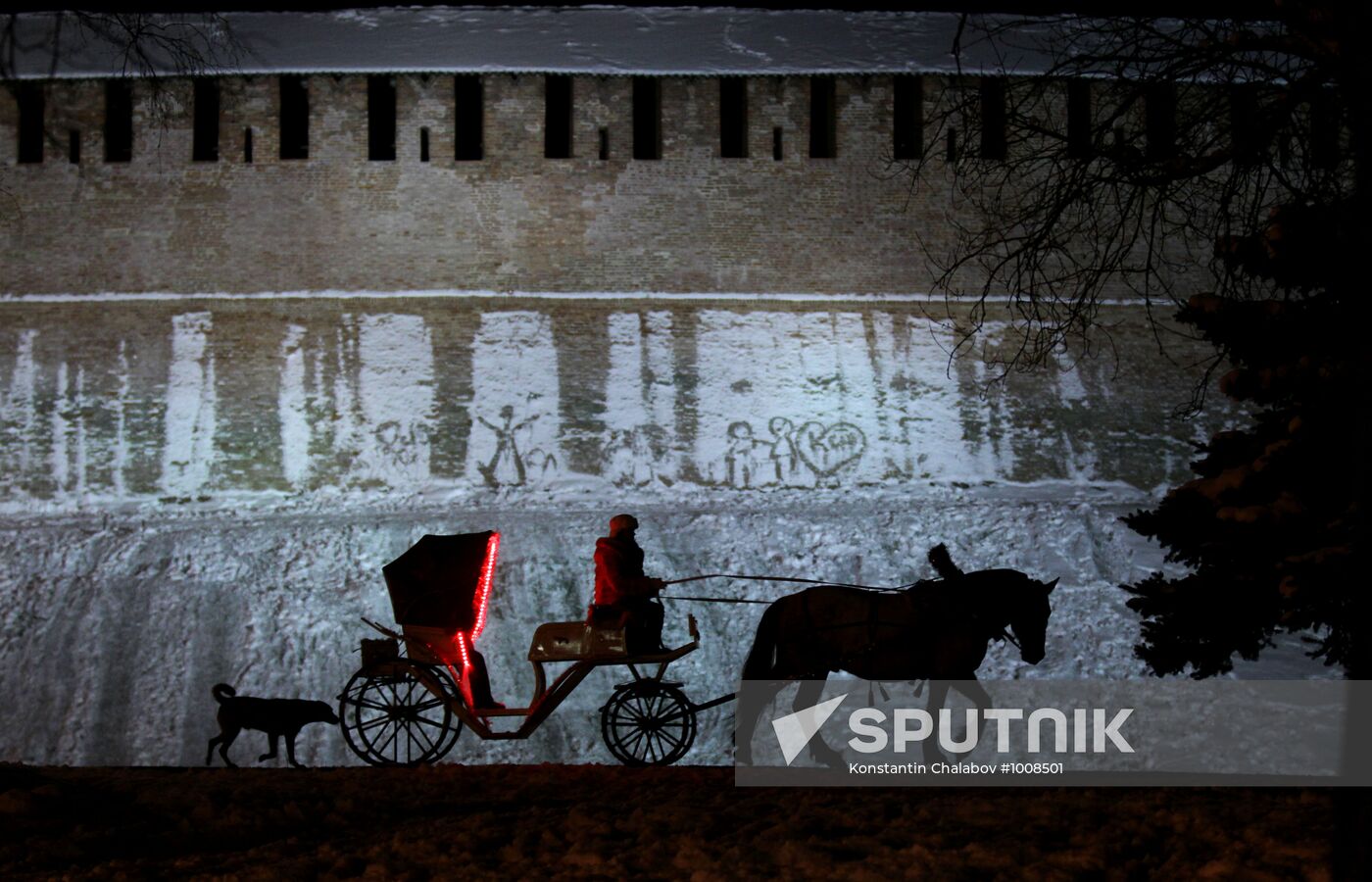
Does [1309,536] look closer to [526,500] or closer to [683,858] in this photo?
[683,858]

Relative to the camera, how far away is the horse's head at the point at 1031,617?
7184mm

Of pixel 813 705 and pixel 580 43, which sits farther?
pixel 580 43

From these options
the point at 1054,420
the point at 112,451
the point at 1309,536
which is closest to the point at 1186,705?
the point at 1054,420

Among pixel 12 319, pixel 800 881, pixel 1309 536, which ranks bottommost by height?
pixel 800 881

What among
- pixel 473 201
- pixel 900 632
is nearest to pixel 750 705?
pixel 900 632

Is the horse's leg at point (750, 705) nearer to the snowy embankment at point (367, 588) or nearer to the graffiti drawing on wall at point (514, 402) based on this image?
the snowy embankment at point (367, 588)

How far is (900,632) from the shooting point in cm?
725

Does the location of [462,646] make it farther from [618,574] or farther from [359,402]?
[359,402]

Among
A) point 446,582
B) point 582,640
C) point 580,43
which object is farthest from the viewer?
point 580,43

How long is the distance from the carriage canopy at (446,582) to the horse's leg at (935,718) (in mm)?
2397

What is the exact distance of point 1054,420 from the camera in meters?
14.5

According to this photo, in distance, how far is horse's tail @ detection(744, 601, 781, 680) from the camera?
7336mm

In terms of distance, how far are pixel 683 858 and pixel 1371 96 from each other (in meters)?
3.15

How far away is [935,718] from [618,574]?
1809mm
